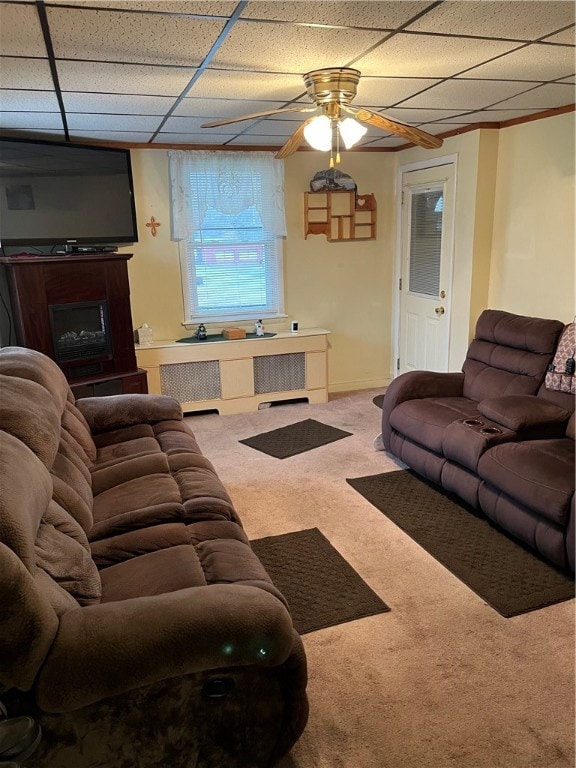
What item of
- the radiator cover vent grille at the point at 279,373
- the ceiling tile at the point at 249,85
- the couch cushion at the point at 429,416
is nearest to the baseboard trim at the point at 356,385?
the radiator cover vent grille at the point at 279,373

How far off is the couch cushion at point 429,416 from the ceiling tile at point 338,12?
A: 2099mm

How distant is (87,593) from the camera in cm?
166

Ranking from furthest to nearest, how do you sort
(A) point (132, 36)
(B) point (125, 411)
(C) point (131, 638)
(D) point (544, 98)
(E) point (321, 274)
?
(E) point (321, 274) → (D) point (544, 98) → (B) point (125, 411) → (A) point (132, 36) → (C) point (131, 638)

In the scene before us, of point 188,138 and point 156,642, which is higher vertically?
point 188,138

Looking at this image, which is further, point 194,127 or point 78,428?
point 194,127

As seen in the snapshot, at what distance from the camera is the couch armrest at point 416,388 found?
3.78 meters

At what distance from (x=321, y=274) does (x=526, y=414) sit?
9.10 feet

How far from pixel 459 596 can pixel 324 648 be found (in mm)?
666

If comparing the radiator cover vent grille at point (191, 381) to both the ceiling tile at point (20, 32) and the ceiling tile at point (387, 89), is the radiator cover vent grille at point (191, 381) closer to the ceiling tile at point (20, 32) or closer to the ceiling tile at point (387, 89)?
the ceiling tile at point (387, 89)

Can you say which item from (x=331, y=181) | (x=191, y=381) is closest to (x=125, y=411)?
(x=191, y=381)

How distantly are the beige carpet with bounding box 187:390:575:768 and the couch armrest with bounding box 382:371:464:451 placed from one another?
905 mm

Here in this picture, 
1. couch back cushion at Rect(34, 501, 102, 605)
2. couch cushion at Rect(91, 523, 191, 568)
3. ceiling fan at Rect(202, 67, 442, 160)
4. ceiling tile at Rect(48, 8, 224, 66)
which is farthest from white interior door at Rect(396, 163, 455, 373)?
couch back cushion at Rect(34, 501, 102, 605)

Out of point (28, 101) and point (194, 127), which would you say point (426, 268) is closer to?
point (194, 127)

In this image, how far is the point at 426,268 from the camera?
5082 millimetres
